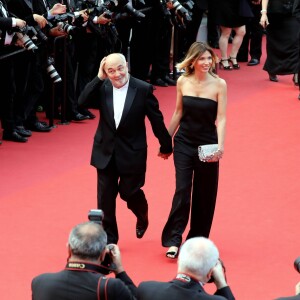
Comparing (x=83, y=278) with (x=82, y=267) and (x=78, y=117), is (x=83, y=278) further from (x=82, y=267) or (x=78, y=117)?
(x=78, y=117)

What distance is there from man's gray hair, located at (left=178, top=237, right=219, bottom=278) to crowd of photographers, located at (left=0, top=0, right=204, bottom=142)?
610 centimetres

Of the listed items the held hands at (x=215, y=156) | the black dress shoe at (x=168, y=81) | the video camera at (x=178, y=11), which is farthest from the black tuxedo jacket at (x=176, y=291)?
the black dress shoe at (x=168, y=81)

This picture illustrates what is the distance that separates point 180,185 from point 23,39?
141 inches

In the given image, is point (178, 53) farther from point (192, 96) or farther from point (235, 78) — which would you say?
point (192, 96)

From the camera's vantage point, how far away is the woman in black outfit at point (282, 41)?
15414mm

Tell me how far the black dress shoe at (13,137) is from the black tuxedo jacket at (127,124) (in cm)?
370

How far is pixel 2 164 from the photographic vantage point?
11125mm

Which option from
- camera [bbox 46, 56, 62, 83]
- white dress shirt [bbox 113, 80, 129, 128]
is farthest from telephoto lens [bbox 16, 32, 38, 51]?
white dress shirt [bbox 113, 80, 129, 128]

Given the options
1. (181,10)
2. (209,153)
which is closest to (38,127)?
(181,10)

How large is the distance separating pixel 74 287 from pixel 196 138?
326 centimetres

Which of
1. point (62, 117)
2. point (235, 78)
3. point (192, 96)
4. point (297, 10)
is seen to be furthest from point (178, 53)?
point (192, 96)

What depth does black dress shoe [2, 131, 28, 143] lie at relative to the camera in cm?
1202

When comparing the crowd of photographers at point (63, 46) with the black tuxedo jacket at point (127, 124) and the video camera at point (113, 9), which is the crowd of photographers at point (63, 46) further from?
the black tuxedo jacket at point (127, 124)

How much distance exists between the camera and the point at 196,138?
27.8 ft
